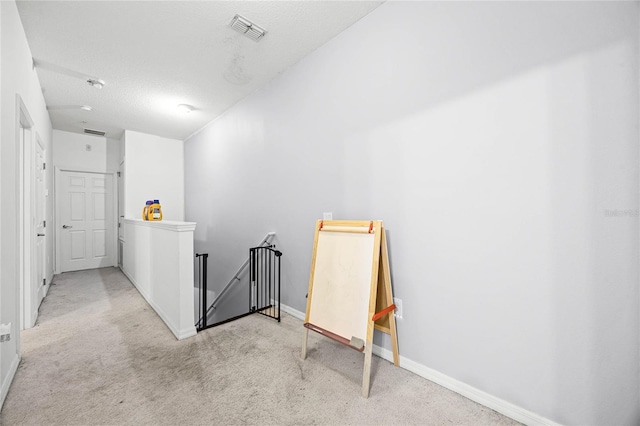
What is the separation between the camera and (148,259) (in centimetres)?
336

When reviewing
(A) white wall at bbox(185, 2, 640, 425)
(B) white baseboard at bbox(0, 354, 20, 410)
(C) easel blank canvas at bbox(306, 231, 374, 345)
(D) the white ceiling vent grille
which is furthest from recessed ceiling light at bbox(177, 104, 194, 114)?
(B) white baseboard at bbox(0, 354, 20, 410)

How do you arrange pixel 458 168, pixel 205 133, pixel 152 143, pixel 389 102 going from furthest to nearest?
pixel 152 143 < pixel 205 133 < pixel 389 102 < pixel 458 168

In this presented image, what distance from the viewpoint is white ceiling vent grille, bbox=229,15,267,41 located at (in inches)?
86.4

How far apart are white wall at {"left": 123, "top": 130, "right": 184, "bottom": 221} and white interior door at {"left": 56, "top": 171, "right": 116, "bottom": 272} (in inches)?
→ 39.1

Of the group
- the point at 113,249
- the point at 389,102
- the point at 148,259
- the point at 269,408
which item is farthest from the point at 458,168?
the point at 113,249

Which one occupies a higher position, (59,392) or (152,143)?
(152,143)

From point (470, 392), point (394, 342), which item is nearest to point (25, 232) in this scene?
point (394, 342)

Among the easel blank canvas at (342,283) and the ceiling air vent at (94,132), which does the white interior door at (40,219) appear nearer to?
the ceiling air vent at (94,132)

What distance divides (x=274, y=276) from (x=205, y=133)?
3.10m

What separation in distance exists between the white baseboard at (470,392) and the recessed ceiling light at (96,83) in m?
4.18

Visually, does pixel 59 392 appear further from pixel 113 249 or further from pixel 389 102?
pixel 113 249

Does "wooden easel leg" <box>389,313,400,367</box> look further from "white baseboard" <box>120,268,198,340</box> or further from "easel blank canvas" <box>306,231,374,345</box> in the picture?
"white baseboard" <box>120,268,198,340</box>

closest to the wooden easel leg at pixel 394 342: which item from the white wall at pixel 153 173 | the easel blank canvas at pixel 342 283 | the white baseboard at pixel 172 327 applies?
the easel blank canvas at pixel 342 283

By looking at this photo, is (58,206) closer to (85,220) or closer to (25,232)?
(85,220)
